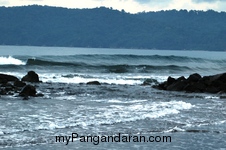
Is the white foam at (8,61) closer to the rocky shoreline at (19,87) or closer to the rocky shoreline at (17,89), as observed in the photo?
the rocky shoreline at (19,87)

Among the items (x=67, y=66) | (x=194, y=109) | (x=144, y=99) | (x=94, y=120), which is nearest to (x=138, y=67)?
(x=67, y=66)

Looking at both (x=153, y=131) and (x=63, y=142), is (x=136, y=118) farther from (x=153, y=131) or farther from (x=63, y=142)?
(x=63, y=142)

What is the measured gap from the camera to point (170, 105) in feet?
71.3

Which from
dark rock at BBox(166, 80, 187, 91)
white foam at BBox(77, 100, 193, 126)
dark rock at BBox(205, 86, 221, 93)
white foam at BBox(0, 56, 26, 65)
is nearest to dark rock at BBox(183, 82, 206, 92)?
dark rock at BBox(205, 86, 221, 93)

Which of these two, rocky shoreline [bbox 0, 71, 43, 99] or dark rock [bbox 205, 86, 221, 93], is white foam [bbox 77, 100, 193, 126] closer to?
rocky shoreline [bbox 0, 71, 43, 99]

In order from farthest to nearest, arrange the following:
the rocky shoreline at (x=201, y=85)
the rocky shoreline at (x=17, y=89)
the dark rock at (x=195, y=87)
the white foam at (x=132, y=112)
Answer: the dark rock at (x=195, y=87)
the rocky shoreline at (x=201, y=85)
the rocky shoreline at (x=17, y=89)
the white foam at (x=132, y=112)

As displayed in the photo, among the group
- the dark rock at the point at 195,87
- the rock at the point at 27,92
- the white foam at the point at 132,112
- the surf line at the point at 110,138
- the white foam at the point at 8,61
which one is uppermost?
the white foam at the point at 8,61

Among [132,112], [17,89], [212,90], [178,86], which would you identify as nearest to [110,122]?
[132,112]

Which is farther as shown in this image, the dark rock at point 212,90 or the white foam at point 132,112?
the dark rock at point 212,90

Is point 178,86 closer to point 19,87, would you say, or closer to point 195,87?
point 195,87

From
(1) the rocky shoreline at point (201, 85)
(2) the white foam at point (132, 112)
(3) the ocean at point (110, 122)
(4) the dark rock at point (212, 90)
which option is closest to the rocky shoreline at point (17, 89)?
(3) the ocean at point (110, 122)

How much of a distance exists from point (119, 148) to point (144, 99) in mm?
12279

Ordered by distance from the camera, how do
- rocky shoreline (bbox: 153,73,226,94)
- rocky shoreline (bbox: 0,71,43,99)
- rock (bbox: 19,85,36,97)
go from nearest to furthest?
1. rock (bbox: 19,85,36,97)
2. rocky shoreline (bbox: 0,71,43,99)
3. rocky shoreline (bbox: 153,73,226,94)

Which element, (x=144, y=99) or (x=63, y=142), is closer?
(x=63, y=142)
